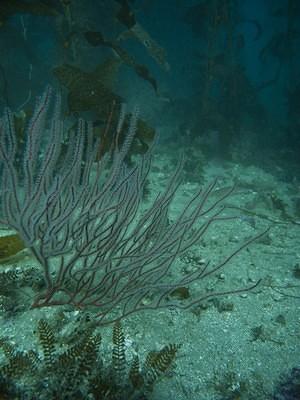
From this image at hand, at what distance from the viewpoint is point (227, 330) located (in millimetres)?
3156

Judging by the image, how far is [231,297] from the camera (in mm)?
3602

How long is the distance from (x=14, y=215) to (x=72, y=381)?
1.20m

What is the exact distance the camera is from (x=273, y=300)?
3666 mm

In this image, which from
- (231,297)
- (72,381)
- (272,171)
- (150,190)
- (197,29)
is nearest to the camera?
(72,381)

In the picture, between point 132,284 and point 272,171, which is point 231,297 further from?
point 272,171

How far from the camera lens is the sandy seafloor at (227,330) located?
2605 mm

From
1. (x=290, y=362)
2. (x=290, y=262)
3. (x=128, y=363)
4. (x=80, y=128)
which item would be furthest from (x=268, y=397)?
(x=80, y=128)

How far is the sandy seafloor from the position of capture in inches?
103

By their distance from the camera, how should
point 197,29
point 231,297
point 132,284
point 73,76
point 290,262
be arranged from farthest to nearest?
point 197,29 → point 73,76 → point 290,262 → point 231,297 → point 132,284

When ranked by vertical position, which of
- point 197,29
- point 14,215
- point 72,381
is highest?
point 197,29

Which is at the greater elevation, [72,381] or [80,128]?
[80,128]

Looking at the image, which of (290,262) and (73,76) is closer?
(290,262)

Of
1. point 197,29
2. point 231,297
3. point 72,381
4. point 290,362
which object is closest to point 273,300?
point 231,297

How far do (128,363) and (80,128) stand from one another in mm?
1919
